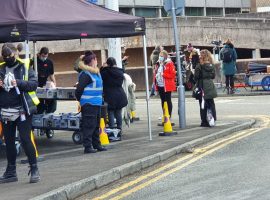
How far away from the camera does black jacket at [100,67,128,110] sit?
606 inches

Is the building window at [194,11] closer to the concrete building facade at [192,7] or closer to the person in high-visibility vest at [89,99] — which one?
the concrete building facade at [192,7]

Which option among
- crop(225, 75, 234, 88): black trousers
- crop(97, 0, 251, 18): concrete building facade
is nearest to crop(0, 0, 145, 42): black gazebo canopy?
crop(225, 75, 234, 88): black trousers

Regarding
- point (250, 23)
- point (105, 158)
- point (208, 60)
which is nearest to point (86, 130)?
point (105, 158)

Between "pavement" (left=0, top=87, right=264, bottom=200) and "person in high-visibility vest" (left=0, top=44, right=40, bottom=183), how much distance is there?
0.28 metres

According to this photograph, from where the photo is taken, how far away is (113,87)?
15453 millimetres

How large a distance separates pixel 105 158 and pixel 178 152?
5.23ft

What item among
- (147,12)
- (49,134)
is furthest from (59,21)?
(147,12)

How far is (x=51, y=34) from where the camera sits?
41.9 ft

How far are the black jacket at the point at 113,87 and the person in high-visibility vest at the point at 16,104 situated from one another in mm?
4992

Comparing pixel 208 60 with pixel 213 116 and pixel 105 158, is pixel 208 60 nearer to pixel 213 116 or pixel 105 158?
pixel 213 116

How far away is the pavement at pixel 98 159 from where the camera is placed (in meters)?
9.65

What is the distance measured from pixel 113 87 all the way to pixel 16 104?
538cm

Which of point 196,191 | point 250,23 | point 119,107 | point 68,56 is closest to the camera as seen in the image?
point 196,191

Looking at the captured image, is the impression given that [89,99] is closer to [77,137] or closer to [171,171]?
[77,137]
